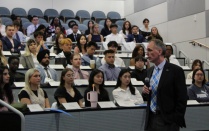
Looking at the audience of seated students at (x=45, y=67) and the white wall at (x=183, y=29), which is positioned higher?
the white wall at (x=183, y=29)

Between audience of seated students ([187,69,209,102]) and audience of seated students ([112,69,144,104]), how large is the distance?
816mm

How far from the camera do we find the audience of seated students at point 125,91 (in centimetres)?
516

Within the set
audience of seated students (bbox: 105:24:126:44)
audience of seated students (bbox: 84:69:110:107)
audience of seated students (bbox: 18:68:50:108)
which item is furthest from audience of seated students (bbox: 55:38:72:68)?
audience of seated students (bbox: 105:24:126:44)

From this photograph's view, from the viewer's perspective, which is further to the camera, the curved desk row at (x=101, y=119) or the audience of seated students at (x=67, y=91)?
the audience of seated students at (x=67, y=91)

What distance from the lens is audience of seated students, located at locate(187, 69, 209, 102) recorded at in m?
5.63

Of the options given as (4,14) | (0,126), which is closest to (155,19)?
(4,14)

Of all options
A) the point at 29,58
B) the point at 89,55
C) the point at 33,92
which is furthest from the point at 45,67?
the point at 89,55

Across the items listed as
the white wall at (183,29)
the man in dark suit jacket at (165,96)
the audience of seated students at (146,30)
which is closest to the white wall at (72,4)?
the white wall at (183,29)

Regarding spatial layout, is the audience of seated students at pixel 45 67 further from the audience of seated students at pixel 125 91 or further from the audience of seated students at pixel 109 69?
the audience of seated students at pixel 125 91

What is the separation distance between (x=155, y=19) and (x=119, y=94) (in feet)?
20.1

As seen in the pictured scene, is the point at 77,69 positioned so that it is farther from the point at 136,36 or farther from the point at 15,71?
the point at 136,36

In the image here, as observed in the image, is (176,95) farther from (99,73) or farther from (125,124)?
(99,73)

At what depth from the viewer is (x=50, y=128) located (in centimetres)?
404

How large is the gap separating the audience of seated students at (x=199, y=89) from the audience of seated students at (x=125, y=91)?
2.68 feet
